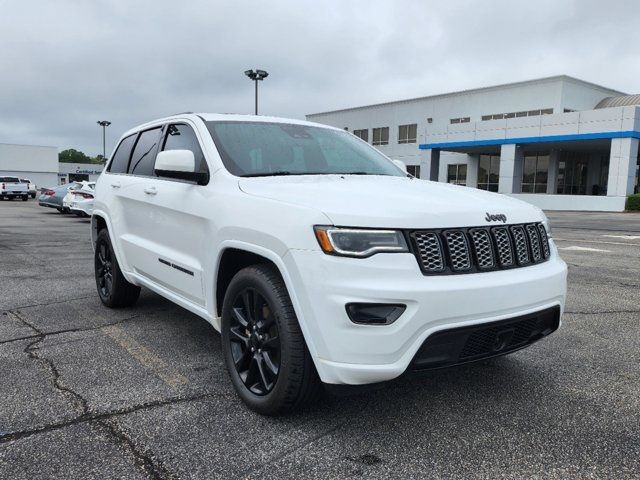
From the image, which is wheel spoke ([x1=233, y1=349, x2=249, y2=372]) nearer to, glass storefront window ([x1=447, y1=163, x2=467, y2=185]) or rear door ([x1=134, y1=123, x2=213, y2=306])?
rear door ([x1=134, y1=123, x2=213, y2=306])

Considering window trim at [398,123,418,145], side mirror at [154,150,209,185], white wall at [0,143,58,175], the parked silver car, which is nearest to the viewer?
side mirror at [154,150,209,185]

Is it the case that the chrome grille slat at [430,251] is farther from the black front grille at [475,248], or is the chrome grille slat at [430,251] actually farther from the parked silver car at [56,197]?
the parked silver car at [56,197]

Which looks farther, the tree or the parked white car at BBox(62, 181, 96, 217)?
the tree

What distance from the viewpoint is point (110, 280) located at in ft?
18.1

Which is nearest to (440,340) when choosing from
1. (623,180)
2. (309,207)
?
(309,207)

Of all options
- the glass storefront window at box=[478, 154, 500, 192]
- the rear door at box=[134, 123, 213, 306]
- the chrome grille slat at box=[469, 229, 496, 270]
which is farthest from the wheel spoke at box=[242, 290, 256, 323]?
the glass storefront window at box=[478, 154, 500, 192]

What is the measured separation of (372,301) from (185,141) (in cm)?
236

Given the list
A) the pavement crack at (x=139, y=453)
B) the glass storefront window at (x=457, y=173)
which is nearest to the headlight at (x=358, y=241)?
the pavement crack at (x=139, y=453)

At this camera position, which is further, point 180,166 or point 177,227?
point 177,227

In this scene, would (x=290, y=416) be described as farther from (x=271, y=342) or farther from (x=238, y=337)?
(x=238, y=337)

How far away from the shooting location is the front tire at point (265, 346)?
2.80m

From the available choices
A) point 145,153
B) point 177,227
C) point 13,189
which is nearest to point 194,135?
point 177,227

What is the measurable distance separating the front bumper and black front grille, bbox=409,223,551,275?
0.08 m

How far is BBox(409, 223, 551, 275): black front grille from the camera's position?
2.70 metres
